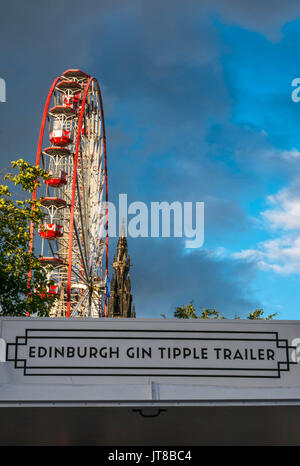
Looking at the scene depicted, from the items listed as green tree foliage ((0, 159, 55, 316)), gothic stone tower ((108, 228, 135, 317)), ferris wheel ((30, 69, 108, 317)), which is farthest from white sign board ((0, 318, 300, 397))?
gothic stone tower ((108, 228, 135, 317))

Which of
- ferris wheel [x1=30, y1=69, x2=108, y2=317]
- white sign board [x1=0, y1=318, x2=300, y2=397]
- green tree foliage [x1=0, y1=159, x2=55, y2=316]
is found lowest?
white sign board [x1=0, y1=318, x2=300, y2=397]

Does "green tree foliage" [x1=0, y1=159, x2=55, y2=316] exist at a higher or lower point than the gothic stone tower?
lower

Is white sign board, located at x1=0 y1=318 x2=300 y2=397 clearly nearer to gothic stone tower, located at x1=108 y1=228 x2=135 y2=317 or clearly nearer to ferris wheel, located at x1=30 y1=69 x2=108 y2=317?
ferris wheel, located at x1=30 y1=69 x2=108 y2=317

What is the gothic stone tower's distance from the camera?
12157cm

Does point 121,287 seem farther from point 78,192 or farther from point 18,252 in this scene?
point 18,252

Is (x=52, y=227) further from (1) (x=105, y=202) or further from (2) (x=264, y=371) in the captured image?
(2) (x=264, y=371)

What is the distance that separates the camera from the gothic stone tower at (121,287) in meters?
122

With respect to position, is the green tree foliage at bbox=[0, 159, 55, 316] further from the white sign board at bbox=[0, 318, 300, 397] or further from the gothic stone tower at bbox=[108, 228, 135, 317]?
the gothic stone tower at bbox=[108, 228, 135, 317]

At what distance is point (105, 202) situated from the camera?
6131 cm

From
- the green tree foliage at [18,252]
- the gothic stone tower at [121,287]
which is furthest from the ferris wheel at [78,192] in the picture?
the gothic stone tower at [121,287]

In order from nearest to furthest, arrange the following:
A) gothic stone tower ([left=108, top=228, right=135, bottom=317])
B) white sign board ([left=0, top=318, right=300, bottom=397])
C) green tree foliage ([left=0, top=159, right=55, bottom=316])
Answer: white sign board ([left=0, top=318, right=300, bottom=397]) < green tree foliage ([left=0, top=159, right=55, bottom=316]) < gothic stone tower ([left=108, top=228, right=135, bottom=317])

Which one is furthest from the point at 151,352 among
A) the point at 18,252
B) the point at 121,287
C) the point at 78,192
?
the point at 121,287

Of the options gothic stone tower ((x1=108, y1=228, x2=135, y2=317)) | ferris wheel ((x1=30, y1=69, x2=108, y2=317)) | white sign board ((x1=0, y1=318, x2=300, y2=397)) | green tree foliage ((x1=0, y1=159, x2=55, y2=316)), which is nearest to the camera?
white sign board ((x1=0, y1=318, x2=300, y2=397))

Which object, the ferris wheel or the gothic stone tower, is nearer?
the ferris wheel
